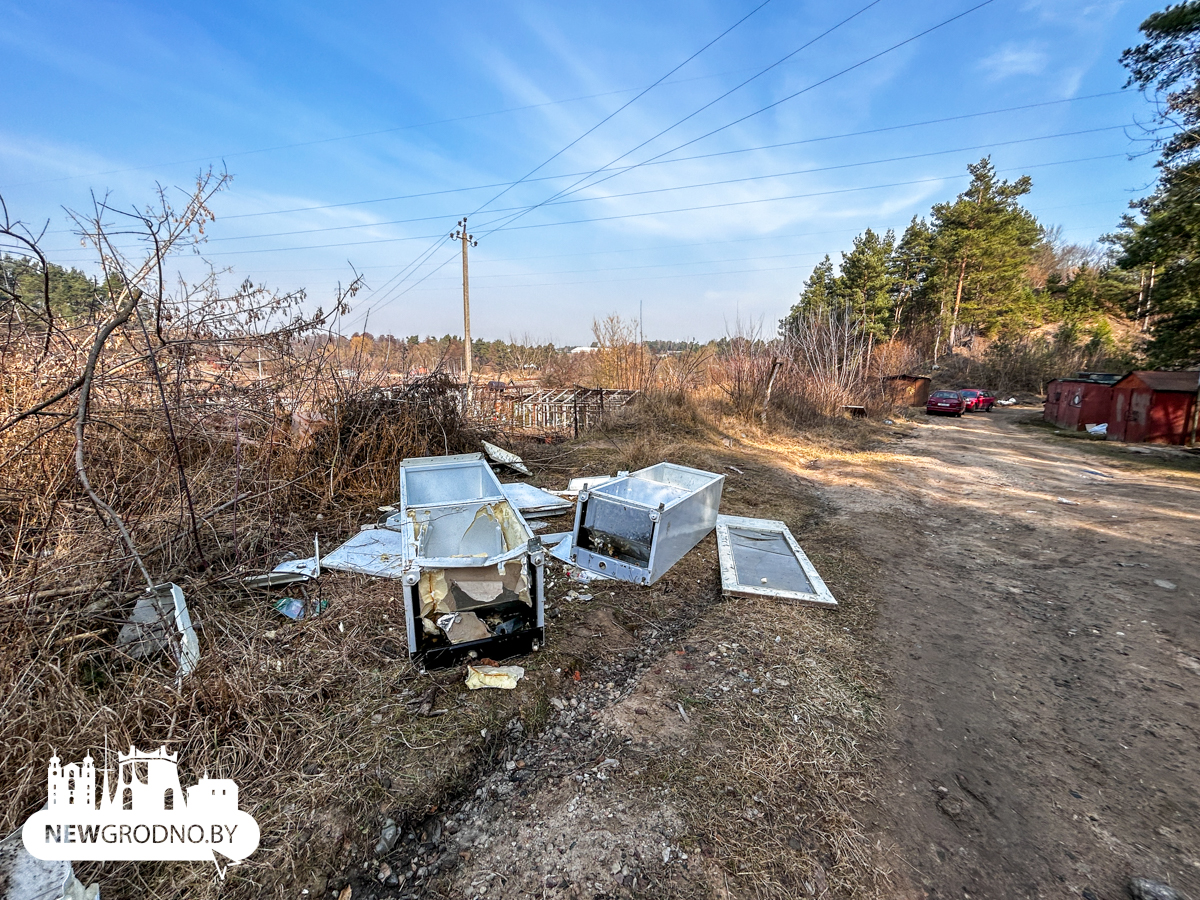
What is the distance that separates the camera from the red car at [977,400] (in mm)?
23400

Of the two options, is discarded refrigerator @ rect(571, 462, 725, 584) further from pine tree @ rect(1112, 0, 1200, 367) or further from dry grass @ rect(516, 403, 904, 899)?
pine tree @ rect(1112, 0, 1200, 367)

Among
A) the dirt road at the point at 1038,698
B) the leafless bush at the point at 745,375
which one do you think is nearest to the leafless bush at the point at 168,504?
the dirt road at the point at 1038,698

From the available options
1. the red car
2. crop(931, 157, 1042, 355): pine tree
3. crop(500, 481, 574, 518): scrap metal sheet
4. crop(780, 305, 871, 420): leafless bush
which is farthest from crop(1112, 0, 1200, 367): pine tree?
crop(931, 157, 1042, 355): pine tree

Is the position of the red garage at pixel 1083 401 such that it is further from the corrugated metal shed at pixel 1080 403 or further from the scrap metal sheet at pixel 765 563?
the scrap metal sheet at pixel 765 563

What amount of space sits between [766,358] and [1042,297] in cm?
3125

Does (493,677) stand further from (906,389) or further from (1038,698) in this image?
(906,389)

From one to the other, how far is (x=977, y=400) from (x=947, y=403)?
313 centimetres

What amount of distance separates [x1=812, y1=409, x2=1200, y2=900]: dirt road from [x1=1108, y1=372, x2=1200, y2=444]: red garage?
32.4 feet

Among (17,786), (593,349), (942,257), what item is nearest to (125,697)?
(17,786)

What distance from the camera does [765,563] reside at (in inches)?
177

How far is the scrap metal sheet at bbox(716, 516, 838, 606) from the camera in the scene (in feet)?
12.7

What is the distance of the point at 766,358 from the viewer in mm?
13766

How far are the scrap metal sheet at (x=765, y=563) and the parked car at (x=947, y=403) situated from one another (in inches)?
886

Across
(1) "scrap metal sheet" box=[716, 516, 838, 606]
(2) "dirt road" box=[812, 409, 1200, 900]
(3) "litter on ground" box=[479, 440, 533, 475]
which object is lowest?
(2) "dirt road" box=[812, 409, 1200, 900]
